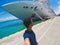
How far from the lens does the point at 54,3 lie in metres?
13.9

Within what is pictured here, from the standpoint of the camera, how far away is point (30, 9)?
36.6 ft

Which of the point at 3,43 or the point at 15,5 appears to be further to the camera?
the point at 15,5

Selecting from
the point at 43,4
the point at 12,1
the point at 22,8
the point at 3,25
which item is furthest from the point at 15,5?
the point at 43,4

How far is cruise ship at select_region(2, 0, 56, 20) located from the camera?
346 inches

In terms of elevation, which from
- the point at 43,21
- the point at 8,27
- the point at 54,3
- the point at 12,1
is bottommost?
the point at 43,21

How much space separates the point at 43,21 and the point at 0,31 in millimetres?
7546

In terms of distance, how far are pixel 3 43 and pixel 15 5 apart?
195 cm

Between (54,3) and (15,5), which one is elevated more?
(15,5)

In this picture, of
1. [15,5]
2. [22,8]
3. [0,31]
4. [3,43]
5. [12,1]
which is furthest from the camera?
[22,8]

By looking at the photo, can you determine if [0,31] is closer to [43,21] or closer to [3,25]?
[3,25]

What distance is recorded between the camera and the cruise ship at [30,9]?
8.78 meters

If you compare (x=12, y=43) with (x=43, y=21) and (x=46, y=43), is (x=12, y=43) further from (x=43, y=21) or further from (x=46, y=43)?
(x=43, y=21)

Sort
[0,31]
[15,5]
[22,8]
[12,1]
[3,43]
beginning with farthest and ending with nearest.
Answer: [22,8] < [15,5] < [12,1] < [3,43] < [0,31]

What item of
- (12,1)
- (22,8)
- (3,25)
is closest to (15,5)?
(12,1)
